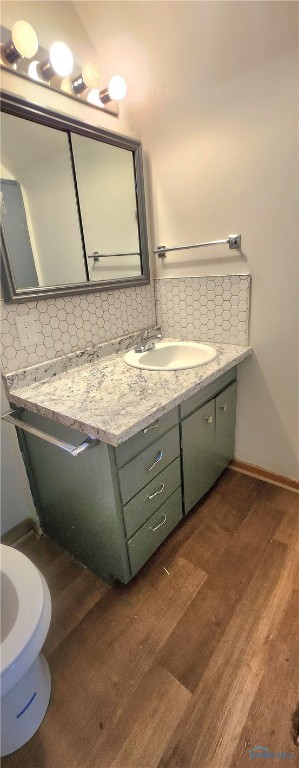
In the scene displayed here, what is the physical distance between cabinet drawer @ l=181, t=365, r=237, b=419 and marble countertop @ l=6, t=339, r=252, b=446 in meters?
0.10

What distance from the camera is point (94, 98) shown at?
1.31 m

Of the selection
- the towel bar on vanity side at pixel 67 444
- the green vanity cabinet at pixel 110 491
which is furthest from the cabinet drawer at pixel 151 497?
the towel bar on vanity side at pixel 67 444

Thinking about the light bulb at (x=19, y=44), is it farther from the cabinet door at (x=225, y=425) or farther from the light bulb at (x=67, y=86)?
the cabinet door at (x=225, y=425)

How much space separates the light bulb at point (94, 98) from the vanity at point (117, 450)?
41.0 inches

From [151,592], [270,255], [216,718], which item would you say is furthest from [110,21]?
[216,718]

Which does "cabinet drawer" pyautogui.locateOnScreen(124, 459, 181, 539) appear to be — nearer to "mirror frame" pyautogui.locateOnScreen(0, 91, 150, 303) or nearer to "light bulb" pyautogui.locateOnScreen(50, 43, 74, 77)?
"mirror frame" pyautogui.locateOnScreen(0, 91, 150, 303)

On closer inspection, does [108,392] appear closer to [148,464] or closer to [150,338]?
[148,464]

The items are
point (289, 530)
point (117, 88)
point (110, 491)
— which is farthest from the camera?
point (289, 530)

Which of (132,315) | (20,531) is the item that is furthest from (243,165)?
(20,531)

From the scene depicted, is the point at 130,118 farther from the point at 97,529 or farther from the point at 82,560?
the point at 82,560

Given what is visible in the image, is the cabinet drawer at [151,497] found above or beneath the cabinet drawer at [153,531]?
above

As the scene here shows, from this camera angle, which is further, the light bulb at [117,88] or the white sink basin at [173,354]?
the white sink basin at [173,354]

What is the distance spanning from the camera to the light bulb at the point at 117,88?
1286mm

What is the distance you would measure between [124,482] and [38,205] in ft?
3.30
